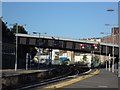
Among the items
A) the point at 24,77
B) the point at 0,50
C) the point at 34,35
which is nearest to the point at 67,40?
the point at 34,35

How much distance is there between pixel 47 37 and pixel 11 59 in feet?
44.5

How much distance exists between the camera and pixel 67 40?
347ft

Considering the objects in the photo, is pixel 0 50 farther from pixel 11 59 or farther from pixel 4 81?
pixel 4 81

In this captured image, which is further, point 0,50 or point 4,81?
point 0,50

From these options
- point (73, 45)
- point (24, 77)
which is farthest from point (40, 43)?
point (24, 77)

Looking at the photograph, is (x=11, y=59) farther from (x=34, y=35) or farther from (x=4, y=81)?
(x=4, y=81)

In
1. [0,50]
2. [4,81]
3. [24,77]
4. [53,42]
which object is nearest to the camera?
[4,81]

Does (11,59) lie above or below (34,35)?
below

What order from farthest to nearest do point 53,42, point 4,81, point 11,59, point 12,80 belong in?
point 53,42
point 11,59
point 12,80
point 4,81

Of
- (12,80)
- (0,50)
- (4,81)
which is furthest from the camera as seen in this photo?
(0,50)

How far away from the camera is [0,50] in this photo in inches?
3250

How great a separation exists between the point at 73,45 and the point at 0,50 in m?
30.4

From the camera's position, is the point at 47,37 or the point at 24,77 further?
the point at 47,37

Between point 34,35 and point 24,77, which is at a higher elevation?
point 34,35
